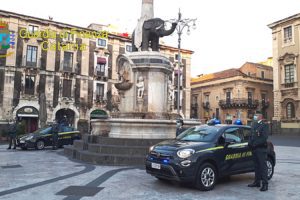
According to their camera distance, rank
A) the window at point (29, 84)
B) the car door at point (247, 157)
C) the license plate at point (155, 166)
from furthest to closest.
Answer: the window at point (29, 84) → the car door at point (247, 157) → the license plate at point (155, 166)

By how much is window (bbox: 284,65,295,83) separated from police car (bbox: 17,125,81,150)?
99.9ft

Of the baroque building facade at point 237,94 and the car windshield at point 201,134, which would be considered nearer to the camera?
the car windshield at point 201,134

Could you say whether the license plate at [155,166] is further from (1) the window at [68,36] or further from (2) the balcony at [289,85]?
(2) the balcony at [289,85]

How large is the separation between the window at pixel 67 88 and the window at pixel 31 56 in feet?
13.6

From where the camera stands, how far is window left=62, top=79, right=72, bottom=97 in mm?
38219

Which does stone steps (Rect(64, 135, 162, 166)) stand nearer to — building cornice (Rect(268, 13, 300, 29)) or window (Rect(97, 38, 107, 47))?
window (Rect(97, 38, 107, 47))

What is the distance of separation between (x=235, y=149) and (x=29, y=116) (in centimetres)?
3191

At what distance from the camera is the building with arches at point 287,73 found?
38500mm

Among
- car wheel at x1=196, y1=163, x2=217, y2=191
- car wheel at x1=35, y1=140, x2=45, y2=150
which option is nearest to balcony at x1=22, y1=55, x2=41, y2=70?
car wheel at x1=35, y1=140, x2=45, y2=150

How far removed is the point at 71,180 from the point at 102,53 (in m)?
34.4

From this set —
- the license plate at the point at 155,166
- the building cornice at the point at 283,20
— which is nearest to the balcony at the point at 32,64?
the building cornice at the point at 283,20

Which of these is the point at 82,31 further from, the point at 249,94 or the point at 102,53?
the point at 249,94

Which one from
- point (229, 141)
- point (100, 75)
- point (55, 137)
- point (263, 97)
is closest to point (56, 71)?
point (100, 75)

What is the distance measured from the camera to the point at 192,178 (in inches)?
278
